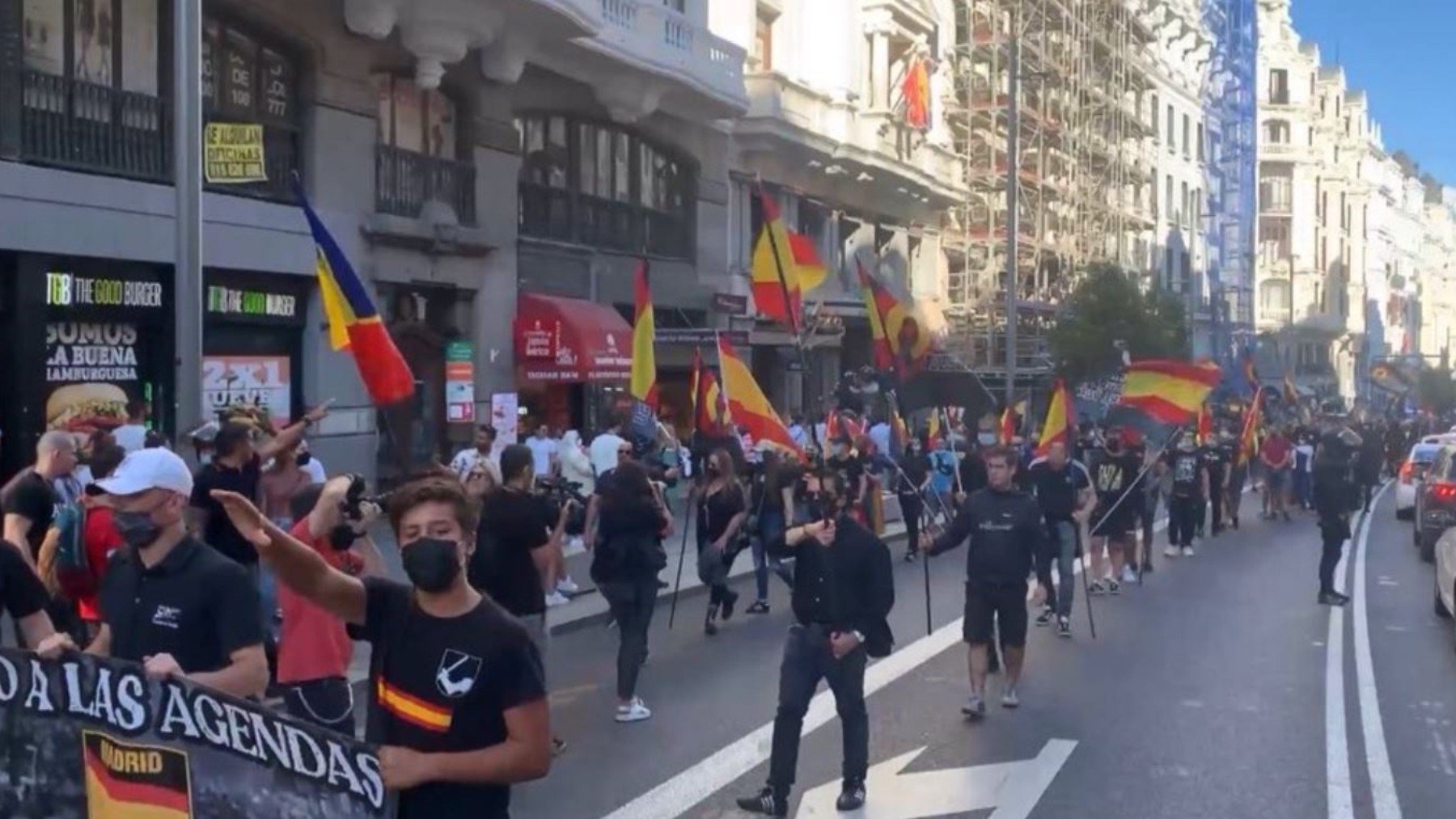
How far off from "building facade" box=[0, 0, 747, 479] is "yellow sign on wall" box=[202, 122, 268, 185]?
4cm

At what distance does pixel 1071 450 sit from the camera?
18375 mm

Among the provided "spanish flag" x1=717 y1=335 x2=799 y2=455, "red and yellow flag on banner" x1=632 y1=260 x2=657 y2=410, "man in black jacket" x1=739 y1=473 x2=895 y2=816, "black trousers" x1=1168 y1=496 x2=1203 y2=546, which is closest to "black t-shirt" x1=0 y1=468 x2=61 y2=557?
"man in black jacket" x1=739 y1=473 x2=895 y2=816

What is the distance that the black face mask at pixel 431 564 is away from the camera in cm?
400

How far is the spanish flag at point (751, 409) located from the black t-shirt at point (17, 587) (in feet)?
30.4

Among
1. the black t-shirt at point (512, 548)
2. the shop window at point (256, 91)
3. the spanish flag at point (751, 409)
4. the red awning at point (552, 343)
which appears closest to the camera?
the black t-shirt at point (512, 548)

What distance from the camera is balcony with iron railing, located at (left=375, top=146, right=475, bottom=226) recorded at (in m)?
21.7

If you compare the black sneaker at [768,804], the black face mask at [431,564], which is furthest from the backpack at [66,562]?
the black face mask at [431,564]

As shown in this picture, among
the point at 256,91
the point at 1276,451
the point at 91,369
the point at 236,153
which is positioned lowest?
the point at 1276,451

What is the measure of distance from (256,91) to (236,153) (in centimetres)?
774

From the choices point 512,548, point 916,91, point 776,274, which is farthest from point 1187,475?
point 916,91

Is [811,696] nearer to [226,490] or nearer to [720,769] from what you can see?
[720,769]

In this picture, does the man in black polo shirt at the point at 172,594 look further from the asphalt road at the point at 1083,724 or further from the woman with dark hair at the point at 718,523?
the woman with dark hair at the point at 718,523

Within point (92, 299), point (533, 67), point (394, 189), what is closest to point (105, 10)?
point (92, 299)

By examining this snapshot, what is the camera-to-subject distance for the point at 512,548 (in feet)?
29.2
